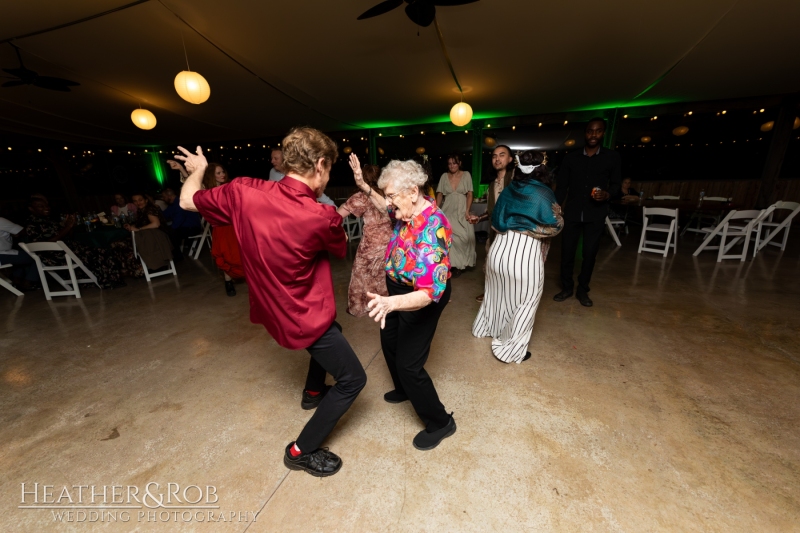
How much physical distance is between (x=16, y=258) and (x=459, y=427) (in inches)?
232

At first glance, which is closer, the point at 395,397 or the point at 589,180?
the point at 395,397

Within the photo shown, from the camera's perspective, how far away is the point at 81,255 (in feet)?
14.0

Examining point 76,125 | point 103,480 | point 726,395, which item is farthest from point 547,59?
point 76,125

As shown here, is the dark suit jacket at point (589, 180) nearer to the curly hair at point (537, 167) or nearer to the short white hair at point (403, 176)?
the curly hair at point (537, 167)

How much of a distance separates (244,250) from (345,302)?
7.89ft

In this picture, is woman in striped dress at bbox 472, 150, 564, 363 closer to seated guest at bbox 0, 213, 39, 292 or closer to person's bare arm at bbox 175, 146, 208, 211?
person's bare arm at bbox 175, 146, 208, 211

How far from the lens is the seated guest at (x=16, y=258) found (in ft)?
13.0

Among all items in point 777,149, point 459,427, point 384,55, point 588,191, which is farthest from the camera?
point 777,149

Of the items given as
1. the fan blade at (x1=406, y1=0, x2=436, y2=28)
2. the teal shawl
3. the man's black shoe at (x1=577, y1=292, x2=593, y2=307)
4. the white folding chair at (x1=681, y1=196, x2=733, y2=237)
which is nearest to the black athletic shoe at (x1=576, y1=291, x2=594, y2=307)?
the man's black shoe at (x1=577, y1=292, x2=593, y2=307)

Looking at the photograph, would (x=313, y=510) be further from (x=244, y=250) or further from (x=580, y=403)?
(x=580, y=403)

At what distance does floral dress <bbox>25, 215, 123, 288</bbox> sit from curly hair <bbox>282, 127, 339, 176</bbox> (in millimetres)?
4865

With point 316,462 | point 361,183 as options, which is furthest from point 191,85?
point 316,462

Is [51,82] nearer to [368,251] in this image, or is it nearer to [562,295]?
[368,251]

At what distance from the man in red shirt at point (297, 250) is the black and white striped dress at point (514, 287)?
133 centimetres
